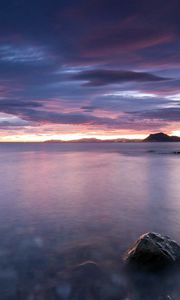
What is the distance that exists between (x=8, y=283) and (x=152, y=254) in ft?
17.5

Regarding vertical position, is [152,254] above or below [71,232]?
above

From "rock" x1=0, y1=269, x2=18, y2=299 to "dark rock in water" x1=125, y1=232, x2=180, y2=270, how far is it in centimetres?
428

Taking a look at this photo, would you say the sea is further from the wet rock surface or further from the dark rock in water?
the dark rock in water

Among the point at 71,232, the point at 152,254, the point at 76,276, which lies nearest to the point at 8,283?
the point at 76,276

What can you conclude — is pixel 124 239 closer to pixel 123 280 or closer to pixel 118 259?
pixel 118 259

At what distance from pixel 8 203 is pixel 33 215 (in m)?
4.46

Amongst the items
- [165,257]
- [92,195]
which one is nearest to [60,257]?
[165,257]

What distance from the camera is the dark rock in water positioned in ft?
37.7

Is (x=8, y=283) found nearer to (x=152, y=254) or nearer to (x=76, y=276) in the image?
(x=76, y=276)

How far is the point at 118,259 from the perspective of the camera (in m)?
12.3

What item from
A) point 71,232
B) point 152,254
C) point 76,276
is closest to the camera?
point 76,276

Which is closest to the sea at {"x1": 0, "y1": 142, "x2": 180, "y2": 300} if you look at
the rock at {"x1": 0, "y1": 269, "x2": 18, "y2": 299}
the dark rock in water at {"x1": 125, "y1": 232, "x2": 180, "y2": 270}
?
the rock at {"x1": 0, "y1": 269, "x2": 18, "y2": 299}

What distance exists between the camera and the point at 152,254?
1156 cm

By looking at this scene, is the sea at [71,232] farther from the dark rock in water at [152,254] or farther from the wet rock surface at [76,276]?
the dark rock in water at [152,254]
